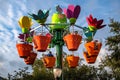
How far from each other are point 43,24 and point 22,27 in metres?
1.05

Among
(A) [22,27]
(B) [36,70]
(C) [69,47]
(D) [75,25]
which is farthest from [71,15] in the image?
(B) [36,70]

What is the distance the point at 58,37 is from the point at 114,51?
16882 millimetres

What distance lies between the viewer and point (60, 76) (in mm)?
11344

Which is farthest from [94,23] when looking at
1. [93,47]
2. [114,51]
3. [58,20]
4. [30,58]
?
[114,51]

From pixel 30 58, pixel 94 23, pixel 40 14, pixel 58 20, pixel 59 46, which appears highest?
pixel 40 14

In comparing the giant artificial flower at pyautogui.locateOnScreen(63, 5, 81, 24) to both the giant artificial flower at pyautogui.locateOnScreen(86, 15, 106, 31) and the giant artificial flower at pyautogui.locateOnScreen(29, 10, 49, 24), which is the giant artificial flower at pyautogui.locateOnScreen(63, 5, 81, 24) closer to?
the giant artificial flower at pyautogui.locateOnScreen(29, 10, 49, 24)

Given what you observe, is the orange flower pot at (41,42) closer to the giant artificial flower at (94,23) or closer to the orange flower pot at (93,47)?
the orange flower pot at (93,47)

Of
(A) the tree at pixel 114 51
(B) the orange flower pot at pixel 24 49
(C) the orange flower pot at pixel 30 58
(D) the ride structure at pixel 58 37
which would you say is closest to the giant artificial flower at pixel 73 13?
(D) the ride structure at pixel 58 37

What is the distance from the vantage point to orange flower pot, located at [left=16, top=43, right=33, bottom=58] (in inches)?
474

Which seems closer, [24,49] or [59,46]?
[24,49]

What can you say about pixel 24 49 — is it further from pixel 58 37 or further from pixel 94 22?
pixel 94 22

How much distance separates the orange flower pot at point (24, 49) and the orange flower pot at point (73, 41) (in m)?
1.53

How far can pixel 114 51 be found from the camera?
93.4 feet

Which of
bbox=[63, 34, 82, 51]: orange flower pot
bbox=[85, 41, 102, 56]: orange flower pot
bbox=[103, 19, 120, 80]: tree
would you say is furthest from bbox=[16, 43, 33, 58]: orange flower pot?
bbox=[103, 19, 120, 80]: tree
